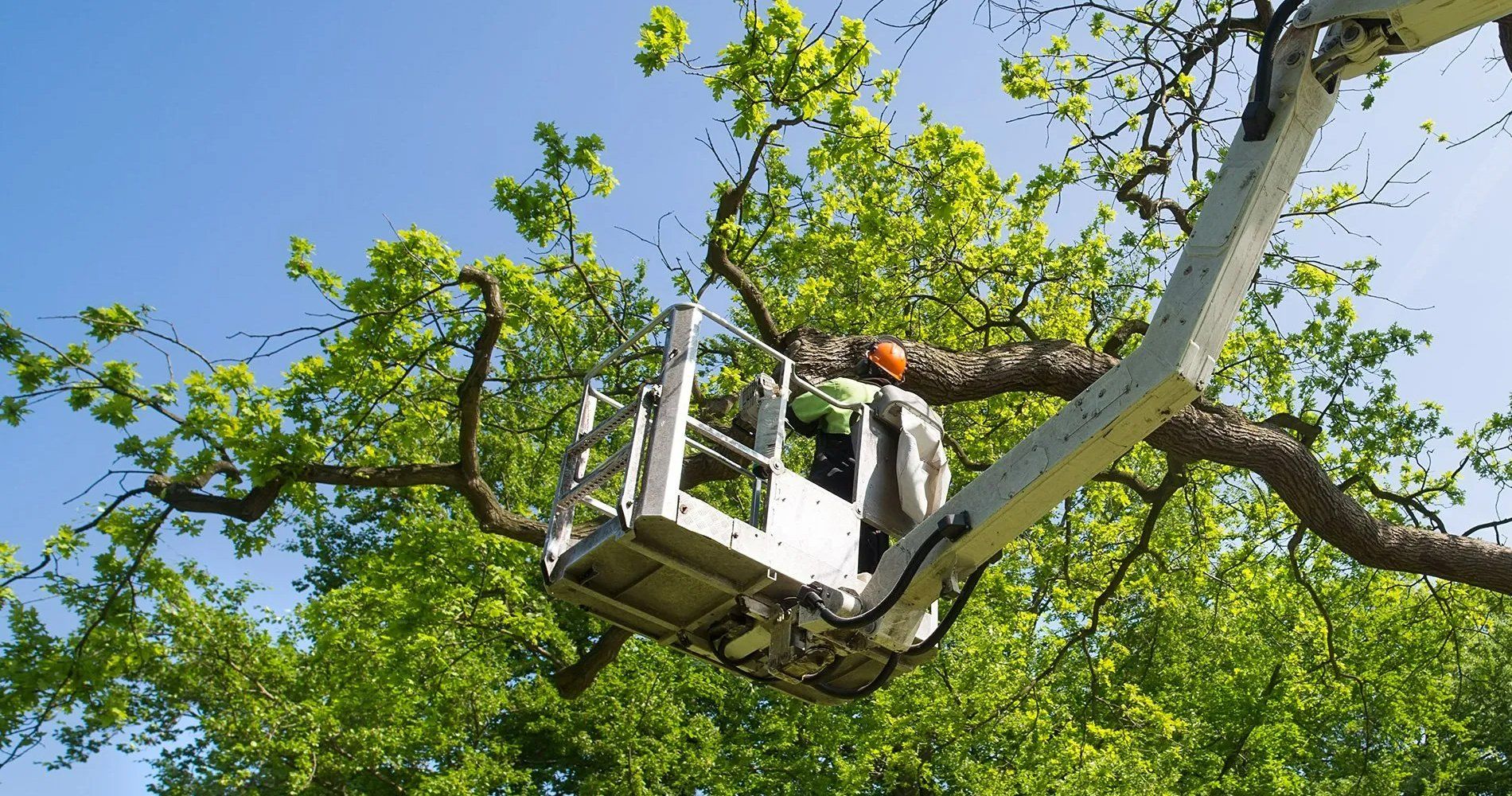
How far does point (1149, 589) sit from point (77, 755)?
65.2ft

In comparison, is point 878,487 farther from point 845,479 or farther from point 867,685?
point 867,685

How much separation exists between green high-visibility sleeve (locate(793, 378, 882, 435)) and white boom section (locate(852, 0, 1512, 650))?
1121 mm

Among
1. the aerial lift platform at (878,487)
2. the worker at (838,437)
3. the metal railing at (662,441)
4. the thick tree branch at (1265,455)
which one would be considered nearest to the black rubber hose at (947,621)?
the aerial lift platform at (878,487)

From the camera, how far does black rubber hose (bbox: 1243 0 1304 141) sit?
5.72m

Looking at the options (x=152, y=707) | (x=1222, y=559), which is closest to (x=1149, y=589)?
(x=1222, y=559)

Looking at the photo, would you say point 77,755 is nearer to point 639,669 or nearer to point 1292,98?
point 639,669

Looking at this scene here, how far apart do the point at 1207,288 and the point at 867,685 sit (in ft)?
8.82

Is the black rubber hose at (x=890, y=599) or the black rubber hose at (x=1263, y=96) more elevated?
the black rubber hose at (x=1263, y=96)

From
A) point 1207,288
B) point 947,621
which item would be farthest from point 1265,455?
point 1207,288

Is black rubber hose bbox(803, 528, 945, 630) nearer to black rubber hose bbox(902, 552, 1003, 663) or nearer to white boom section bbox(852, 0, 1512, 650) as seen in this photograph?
white boom section bbox(852, 0, 1512, 650)

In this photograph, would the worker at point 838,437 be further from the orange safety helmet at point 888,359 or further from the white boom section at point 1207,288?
the white boom section at point 1207,288

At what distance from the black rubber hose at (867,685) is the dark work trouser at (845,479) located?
0.49 m

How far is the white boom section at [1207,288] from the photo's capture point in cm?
543

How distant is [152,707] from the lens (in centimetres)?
2441
